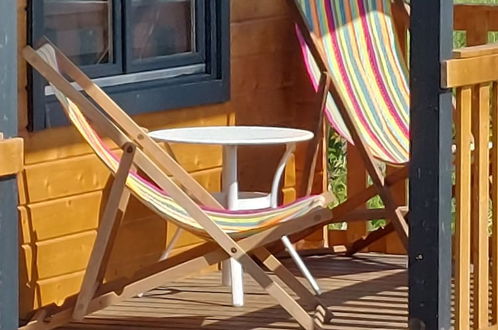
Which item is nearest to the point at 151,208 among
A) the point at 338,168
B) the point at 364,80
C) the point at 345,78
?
the point at 345,78

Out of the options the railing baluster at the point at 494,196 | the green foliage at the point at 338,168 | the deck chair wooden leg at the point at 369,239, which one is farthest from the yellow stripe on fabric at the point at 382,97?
the green foliage at the point at 338,168

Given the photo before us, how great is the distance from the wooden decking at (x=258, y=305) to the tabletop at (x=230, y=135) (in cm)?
61

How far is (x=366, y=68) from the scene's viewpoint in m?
5.57

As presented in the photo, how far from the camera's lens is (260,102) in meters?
5.69

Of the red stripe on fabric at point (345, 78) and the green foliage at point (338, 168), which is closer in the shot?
the red stripe on fabric at point (345, 78)

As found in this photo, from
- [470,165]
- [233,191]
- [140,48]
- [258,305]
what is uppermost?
[140,48]

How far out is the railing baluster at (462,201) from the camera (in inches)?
152

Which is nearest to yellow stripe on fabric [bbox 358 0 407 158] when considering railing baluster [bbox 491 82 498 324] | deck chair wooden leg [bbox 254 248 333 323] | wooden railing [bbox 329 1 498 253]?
wooden railing [bbox 329 1 498 253]

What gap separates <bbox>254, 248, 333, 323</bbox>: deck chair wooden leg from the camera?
4477 millimetres

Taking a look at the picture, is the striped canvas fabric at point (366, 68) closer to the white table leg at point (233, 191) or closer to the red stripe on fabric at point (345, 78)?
the red stripe on fabric at point (345, 78)

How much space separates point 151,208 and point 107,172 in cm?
80

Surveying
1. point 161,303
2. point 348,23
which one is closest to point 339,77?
point 348,23

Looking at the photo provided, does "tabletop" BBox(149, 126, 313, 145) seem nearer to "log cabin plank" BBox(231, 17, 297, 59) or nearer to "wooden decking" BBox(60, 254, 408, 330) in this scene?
"log cabin plank" BBox(231, 17, 297, 59)

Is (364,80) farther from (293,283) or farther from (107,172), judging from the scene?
(293,283)
